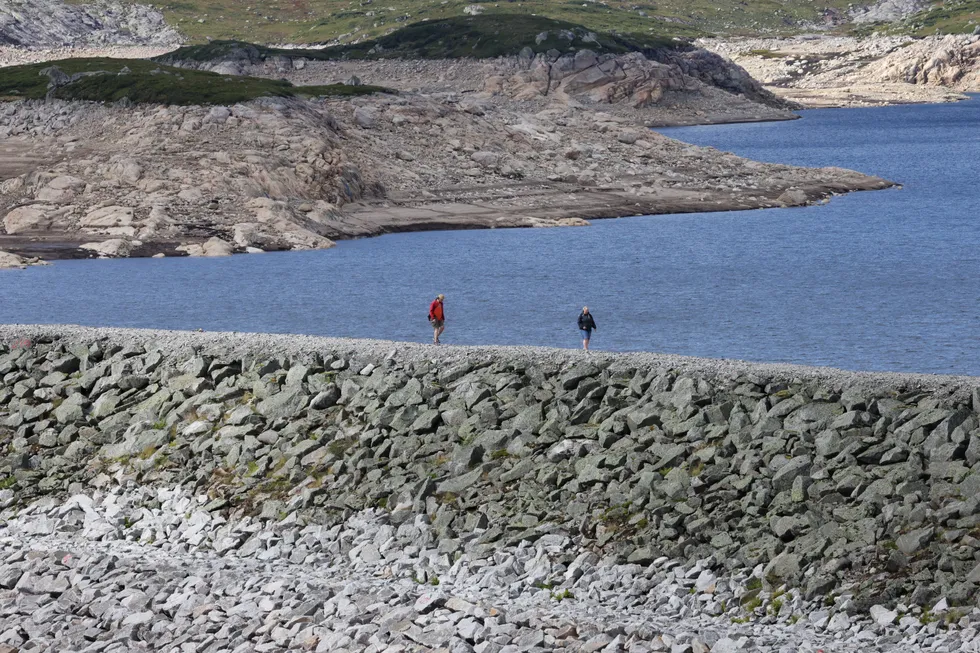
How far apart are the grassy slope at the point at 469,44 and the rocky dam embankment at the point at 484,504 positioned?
153994 mm

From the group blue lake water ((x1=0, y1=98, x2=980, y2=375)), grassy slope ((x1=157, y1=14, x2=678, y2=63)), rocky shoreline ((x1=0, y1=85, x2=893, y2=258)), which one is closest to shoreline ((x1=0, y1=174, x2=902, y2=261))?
rocky shoreline ((x1=0, y1=85, x2=893, y2=258))

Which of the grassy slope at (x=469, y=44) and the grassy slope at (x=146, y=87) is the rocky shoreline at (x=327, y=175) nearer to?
the grassy slope at (x=146, y=87)

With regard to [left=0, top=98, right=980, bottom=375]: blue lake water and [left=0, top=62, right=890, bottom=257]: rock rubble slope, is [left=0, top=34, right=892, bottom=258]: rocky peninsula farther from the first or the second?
[left=0, top=98, right=980, bottom=375]: blue lake water

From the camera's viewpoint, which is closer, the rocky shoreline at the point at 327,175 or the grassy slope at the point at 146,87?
the rocky shoreline at the point at 327,175

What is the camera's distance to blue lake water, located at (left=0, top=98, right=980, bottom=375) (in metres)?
49.8

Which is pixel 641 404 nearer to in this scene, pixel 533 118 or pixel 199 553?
pixel 199 553

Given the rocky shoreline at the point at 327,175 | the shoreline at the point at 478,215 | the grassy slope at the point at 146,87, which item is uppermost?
the grassy slope at the point at 146,87

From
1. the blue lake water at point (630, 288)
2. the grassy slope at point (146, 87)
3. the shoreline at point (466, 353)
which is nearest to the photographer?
the shoreline at point (466, 353)

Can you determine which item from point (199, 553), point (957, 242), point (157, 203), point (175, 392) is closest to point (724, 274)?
point (957, 242)

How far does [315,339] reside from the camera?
33.0 meters

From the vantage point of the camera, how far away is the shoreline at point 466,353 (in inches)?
1049

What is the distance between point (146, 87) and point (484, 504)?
78.4m

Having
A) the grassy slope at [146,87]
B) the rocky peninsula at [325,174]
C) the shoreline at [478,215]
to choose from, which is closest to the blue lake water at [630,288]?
the shoreline at [478,215]

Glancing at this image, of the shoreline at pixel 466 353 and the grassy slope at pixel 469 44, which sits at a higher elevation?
the grassy slope at pixel 469 44
